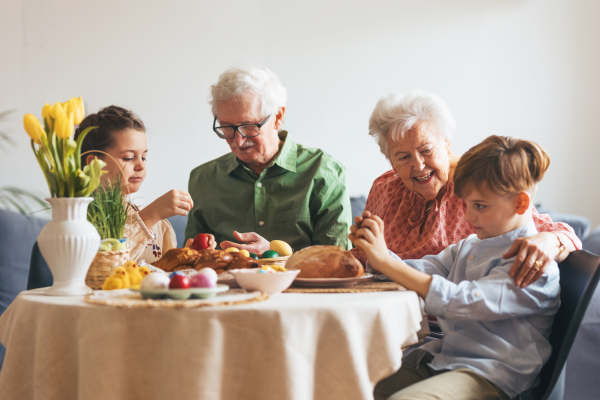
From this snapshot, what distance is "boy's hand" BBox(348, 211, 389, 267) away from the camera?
1.30 m

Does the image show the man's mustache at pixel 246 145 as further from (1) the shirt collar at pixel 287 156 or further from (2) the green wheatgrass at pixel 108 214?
(2) the green wheatgrass at pixel 108 214

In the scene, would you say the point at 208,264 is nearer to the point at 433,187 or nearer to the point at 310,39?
the point at 433,187

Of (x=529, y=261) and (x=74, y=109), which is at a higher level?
(x=74, y=109)

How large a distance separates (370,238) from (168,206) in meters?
0.92

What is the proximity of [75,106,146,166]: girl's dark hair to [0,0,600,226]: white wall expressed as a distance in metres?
0.96

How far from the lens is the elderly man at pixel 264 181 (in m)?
2.27

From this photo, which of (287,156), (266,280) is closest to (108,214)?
(266,280)

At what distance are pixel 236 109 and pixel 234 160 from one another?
36cm

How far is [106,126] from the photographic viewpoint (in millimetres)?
2352

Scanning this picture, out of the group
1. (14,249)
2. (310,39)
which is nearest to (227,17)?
(310,39)

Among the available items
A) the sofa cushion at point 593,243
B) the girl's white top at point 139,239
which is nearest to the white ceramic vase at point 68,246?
the girl's white top at point 139,239

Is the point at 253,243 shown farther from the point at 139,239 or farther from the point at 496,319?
the point at 496,319

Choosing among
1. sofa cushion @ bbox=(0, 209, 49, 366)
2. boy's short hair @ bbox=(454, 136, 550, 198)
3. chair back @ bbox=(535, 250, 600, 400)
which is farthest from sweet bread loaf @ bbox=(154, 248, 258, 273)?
sofa cushion @ bbox=(0, 209, 49, 366)

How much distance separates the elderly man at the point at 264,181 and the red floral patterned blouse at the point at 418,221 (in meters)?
→ 0.31
